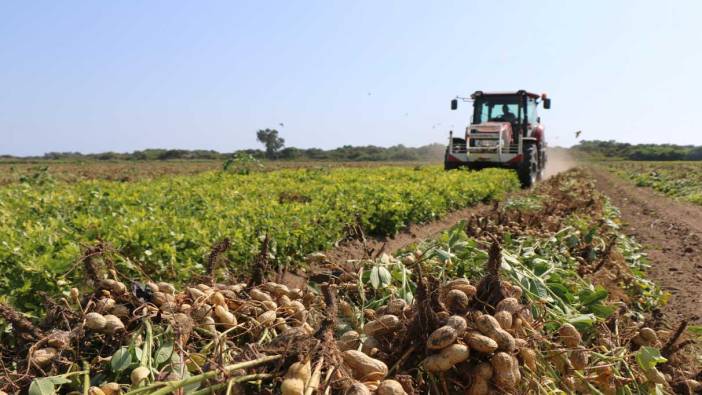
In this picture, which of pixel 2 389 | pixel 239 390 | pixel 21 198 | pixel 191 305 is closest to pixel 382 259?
pixel 191 305

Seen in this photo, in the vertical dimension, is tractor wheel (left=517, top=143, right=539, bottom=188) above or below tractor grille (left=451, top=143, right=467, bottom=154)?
below

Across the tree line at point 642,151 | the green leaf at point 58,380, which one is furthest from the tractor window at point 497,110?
the tree line at point 642,151

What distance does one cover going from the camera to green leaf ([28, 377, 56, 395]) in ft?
5.64

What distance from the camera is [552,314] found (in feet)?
7.97

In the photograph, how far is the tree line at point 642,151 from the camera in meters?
59.7

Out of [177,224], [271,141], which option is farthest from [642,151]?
[177,224]

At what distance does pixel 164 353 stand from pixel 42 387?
38 centimetres

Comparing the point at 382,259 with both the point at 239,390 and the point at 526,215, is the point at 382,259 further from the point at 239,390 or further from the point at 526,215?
the point at 526,215

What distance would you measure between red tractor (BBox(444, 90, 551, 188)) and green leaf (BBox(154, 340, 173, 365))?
14.4 metres

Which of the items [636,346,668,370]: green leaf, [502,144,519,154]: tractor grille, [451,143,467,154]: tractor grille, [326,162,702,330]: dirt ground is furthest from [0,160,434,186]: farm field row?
[636,346,668,370]: green leaf

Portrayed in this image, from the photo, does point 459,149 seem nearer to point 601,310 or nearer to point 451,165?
point 451,165

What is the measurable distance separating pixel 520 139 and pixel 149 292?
47.8 feet

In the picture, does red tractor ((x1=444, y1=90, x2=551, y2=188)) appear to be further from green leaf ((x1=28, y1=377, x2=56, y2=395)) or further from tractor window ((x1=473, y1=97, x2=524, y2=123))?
green leaf ((x1=28, y1=377, x2=56, y2=395))

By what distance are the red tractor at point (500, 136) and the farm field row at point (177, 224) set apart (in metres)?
5.27
